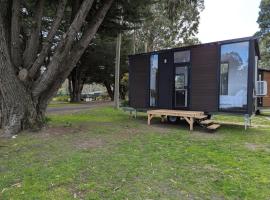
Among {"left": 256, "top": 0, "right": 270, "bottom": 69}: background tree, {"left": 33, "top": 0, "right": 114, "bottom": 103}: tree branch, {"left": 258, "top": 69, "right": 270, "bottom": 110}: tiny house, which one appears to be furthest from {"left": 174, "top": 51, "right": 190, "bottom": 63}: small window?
{"left": 256, "top": 0, "right": 270, "bottom": 69}: background tree

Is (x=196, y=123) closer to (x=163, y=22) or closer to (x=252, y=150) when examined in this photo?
(x=252, y=150)

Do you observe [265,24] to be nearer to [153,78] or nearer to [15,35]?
[153,78]

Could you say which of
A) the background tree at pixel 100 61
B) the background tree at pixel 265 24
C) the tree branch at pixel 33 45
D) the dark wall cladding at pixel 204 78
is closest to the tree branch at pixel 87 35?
the tree branch at pixel 33 45

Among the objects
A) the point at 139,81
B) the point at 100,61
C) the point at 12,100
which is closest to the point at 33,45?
the point at 12,100

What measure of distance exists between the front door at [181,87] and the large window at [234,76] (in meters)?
1.47

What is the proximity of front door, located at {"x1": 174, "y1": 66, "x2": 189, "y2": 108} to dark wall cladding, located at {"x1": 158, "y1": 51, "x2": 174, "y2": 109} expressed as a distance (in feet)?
0.66

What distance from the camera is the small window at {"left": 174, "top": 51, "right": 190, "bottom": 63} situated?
378 inches

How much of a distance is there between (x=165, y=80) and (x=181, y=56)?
1.17 metres

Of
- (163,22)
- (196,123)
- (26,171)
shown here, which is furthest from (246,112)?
(163,22)

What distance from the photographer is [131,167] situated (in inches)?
166

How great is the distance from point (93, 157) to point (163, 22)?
1748 cm

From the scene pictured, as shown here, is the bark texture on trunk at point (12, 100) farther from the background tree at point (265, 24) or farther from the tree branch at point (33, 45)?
the background tree at point (265, 24)

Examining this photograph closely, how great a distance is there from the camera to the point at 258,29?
3048 cm

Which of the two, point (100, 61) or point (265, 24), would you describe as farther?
point (265, 24)
